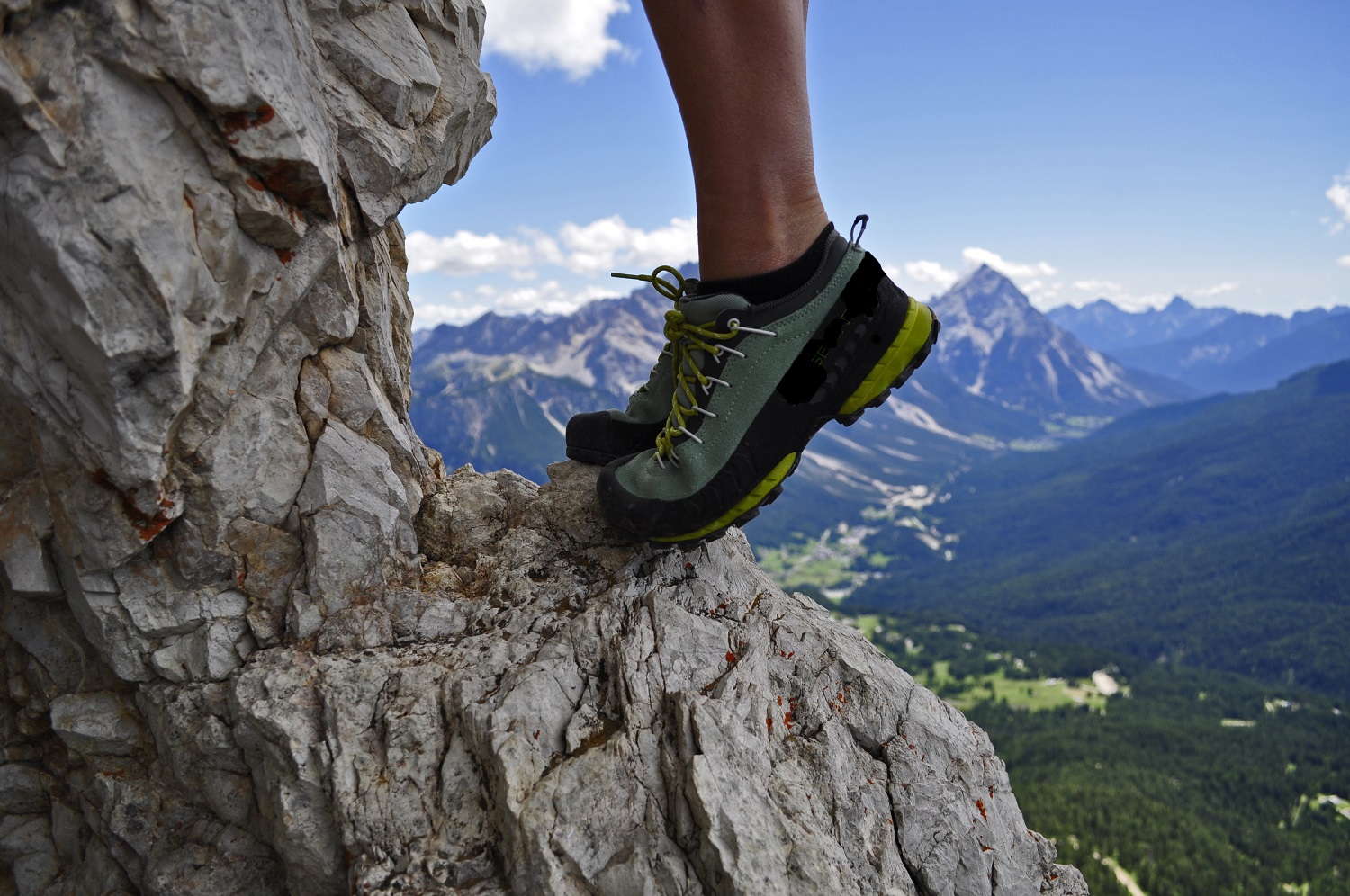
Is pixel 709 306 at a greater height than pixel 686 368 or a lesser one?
greater

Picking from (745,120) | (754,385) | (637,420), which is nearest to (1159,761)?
(637,420)

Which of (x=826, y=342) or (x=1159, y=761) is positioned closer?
(x=826, y=342)

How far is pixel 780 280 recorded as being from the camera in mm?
4980

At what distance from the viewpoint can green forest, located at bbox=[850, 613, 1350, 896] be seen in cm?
7381

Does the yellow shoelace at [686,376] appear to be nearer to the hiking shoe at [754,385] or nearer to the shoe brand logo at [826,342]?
the hiking shoe at [754,385]

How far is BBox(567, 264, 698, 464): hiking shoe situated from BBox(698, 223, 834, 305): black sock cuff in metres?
0.60

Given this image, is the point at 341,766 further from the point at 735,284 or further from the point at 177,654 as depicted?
the point at 735,284

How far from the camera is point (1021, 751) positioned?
335 ft

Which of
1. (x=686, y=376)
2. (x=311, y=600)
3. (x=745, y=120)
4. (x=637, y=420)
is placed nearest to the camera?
(x=745, y=120)

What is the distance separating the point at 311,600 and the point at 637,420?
271 centimetres

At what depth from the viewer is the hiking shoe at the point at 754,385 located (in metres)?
4.96

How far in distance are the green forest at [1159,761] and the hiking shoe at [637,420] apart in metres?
79.1

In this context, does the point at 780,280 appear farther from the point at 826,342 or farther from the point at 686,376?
the point at 686,376

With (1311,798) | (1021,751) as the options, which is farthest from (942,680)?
(1311,798)
